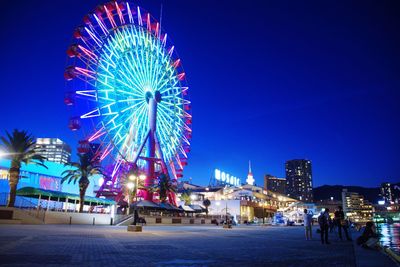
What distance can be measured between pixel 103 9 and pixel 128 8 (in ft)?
17.3

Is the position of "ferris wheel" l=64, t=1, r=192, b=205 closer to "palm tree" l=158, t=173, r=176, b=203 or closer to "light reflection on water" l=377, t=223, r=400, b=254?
"palm tree" l=158, t=173, r=176, b=203

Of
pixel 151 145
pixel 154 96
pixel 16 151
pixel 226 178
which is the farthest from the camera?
pixel 226 178

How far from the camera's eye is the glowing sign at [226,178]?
11511cm

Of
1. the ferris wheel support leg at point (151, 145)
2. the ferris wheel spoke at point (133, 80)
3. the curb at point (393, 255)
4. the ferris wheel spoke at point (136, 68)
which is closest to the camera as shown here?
the curb at point (393, 255)

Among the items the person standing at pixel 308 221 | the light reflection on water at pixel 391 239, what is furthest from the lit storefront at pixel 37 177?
the light reflection on water at pixel 391 239

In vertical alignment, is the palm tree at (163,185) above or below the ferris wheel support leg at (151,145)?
below

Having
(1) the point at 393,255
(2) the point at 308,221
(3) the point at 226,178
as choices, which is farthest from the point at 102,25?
(3) the point at 226,178

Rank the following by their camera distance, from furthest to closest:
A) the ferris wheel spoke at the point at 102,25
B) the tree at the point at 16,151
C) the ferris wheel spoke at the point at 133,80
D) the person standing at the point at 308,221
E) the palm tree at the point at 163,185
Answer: the palm tree at the point at 163,185 → the ferris wheel spoke at the point at 133,80 → the ferris wheel spoke at the point at 102,25 → the tree at the point at 16,151 → the person standing at the point at 308,221

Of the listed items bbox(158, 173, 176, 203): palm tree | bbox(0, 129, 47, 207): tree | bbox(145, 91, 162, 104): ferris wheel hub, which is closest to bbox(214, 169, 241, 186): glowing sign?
bbox(158, 173, 176, 203): palm tree

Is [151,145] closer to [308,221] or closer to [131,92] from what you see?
[131,92]

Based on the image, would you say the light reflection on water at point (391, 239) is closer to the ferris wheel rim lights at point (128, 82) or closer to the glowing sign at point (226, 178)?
the ferris wheel rim lights at point (128, 82)

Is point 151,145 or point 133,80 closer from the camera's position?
point 133,80

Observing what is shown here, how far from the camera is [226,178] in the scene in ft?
398

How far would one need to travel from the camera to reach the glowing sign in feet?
378
